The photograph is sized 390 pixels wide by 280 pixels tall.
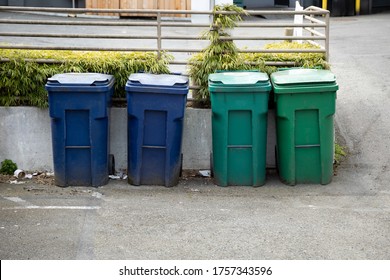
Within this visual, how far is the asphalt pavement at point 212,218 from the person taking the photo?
25.1ft

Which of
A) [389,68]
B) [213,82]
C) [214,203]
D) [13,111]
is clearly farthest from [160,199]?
[389,68]

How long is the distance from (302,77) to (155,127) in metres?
1.69

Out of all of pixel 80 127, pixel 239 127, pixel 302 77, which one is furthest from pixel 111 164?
pixel 302 77

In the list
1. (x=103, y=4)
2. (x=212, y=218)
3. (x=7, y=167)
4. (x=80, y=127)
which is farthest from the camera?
(x=103, y=4)

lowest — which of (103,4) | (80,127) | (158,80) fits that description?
(80,127)

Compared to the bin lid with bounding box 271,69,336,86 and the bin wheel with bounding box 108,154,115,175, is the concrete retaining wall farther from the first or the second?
the bin lid with bounding box 271,69,336,86

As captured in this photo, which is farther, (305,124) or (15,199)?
(305,124)

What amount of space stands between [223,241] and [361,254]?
48.0 inches

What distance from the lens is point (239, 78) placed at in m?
9.70

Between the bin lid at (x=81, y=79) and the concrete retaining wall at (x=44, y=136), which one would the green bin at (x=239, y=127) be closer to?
the concrete retaining wall at (x=44, y=136)

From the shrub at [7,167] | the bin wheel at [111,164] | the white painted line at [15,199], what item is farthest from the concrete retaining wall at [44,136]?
the white painted line at [15,199]

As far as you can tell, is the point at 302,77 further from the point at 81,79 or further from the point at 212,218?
the point at 81,79

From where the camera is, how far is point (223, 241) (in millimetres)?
7883

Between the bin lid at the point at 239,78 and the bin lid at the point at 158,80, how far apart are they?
13.6 inches
